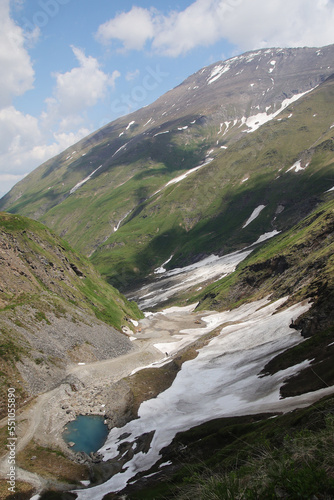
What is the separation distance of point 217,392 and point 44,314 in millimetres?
46661

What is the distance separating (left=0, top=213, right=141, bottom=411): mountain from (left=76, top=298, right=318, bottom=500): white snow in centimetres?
2201

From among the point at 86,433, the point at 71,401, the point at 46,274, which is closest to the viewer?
the point at 86,433

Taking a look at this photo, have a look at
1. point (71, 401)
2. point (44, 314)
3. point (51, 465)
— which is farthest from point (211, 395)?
point (44, 314)

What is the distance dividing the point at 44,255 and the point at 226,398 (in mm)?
75230

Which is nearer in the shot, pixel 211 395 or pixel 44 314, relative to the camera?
pixel 211 395

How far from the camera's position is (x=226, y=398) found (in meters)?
40.7

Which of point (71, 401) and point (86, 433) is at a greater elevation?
point (71, 401)

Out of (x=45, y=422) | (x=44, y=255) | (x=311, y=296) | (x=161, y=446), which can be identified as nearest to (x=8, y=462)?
(x=45, y=422)

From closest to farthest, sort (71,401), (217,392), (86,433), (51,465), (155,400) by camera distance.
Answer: (51,465), (217,392), (86,433), (155,400), (71,401)

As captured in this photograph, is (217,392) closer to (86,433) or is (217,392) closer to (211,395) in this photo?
(211,395)

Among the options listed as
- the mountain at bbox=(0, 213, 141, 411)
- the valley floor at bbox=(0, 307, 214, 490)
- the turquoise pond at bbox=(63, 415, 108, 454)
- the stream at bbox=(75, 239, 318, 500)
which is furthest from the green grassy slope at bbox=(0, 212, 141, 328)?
the stream at bbox=(75, 239, 318, 500)

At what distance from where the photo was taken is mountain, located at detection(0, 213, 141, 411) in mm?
60938

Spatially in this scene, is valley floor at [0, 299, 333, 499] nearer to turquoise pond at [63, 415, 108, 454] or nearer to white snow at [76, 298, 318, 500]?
white snow at [76, 298, 318, 500]

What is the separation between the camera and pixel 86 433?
161ft
